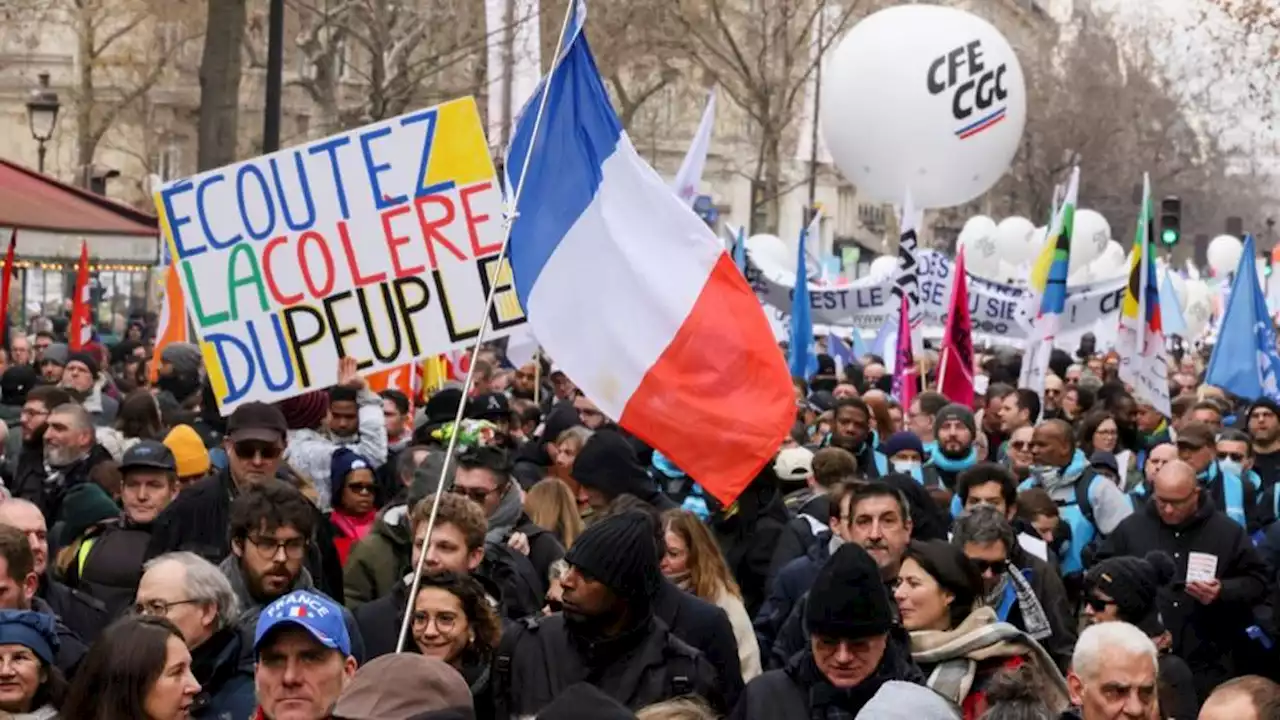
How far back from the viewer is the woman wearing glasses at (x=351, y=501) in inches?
380

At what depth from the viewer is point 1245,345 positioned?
1734 centimetres

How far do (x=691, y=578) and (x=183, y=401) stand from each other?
7.79m

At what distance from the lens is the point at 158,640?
574cm

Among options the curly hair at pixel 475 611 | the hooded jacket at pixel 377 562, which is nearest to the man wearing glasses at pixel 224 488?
the hooded jacket at pixel 377 562

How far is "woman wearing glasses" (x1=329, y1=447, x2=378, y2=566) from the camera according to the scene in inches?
380

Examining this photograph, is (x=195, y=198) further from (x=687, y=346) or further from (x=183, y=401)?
(x=183, y=401)

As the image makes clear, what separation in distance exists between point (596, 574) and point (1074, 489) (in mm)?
5474

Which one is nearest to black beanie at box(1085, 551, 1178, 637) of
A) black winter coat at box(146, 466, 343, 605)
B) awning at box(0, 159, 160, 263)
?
black winter coat at box(146, 466, 343, 605)

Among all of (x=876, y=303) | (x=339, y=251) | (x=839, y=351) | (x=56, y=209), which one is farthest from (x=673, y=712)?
(x=876, y=303)

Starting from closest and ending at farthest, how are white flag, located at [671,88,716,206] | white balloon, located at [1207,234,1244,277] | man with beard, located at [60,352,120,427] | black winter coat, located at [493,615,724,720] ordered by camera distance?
1. black winter coat, located at [493,615,724,720]
2. man with beard, located at [60,352,120,427]
3. white flag, located at [671,88,716,206]
4. white balloon, located at [1207,234,1244,277]

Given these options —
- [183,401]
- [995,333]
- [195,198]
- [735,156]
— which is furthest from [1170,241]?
[735,156]

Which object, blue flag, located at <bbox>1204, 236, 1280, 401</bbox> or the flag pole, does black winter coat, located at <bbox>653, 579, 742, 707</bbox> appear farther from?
blue flag, located at <bbox>1204, 236, 1280, 401</bbox>

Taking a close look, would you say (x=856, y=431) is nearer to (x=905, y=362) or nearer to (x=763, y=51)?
(x=905, y=362)

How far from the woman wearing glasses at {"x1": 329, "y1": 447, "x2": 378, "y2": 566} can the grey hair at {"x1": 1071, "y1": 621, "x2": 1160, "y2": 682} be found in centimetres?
370
